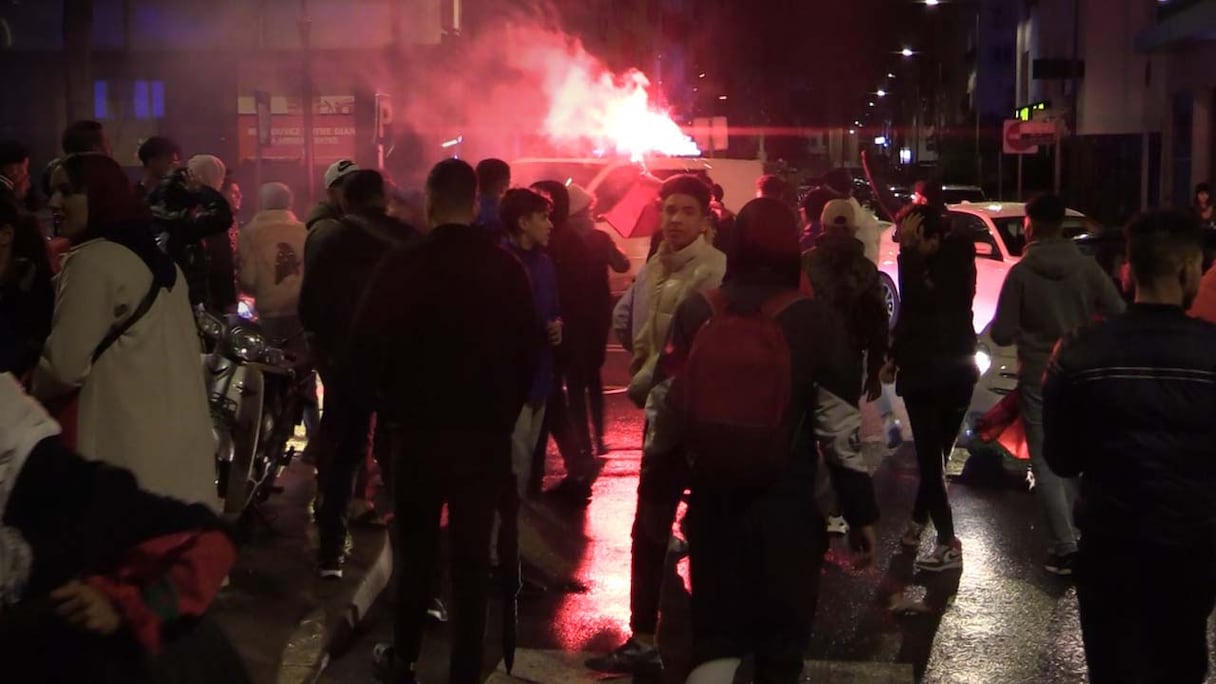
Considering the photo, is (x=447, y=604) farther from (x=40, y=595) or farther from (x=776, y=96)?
(x=776, y=96)

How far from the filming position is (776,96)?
255 feet

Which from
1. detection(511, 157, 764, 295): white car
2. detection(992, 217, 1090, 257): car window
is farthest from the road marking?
detection(992, 217, 1090, 257): car window

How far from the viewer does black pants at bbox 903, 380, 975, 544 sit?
24.2 ft

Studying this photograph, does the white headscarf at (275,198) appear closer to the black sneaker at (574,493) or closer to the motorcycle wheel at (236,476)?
the motorcycle wheel at (236,476)

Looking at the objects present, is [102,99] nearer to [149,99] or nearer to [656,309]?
[149,99]

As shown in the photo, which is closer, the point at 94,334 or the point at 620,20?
the point at 94,334

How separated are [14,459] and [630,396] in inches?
142

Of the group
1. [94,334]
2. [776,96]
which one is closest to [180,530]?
[94,334]

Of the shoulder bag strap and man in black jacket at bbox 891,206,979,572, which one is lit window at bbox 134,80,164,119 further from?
the shoulder bag strap

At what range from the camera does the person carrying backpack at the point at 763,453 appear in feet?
13.7

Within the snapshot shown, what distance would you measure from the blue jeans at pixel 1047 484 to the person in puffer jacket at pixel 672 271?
6.23ft

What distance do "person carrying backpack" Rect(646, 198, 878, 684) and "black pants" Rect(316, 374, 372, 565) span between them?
284 centimetres

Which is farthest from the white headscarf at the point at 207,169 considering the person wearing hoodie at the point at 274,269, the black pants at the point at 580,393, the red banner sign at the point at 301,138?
the red banner sign at the point at 301,138

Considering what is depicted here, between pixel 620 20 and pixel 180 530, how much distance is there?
6082cm
